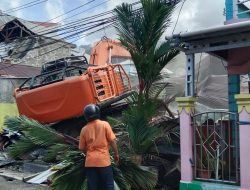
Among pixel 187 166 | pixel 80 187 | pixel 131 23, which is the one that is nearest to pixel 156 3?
pixel 131 23

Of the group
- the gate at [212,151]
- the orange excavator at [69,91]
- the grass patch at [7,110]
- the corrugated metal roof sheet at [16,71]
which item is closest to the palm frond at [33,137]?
the orange excavator at [69,91]

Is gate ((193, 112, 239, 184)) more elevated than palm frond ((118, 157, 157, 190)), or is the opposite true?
gate ((193, 112, 239, 184))

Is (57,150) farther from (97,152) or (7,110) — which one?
(7,110)

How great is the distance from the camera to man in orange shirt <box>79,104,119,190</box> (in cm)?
618

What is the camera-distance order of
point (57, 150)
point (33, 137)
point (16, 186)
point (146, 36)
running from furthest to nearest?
point (16, 186) < point (33, 137) < point (57, 150) < point (146, 36)

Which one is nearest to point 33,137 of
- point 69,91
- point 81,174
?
point 81,174

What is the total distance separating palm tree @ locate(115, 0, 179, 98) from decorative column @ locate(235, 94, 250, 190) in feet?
7.22

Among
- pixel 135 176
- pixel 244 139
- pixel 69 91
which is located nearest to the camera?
pixel 244 139

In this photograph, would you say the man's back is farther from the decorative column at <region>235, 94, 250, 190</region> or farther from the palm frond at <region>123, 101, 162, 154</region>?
the decorative column at <region>235, 94, 250, 190</region>

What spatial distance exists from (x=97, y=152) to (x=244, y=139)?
2225 millimetres

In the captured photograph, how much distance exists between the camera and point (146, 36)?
822cm

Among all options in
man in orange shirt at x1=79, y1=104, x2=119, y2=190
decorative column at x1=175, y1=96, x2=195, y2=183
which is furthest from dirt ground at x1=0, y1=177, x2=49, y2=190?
decorative column at x1=175, y1=96, x2=195, y2=183

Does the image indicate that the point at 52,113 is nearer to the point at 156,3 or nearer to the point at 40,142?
the point at 40,142

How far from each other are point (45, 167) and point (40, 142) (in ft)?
6.87
